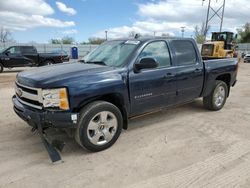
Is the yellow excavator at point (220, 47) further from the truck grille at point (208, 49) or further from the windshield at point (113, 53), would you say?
the windshield at point (113, 53)

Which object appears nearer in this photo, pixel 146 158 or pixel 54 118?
pixel 54 118

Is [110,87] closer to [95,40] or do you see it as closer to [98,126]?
[98,126]

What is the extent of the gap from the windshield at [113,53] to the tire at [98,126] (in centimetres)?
85

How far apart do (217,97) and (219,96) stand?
0.31 ft

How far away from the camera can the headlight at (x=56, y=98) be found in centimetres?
358

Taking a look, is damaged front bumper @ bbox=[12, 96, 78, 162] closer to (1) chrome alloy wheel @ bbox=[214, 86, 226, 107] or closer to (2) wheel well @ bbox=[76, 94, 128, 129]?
(2) wheel well @ bbox=[76, 94, 128, 129]

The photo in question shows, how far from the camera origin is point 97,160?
3770mm

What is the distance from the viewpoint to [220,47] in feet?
73.5

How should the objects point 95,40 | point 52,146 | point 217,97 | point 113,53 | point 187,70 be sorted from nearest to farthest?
1. point 52,146
2. point 113,53
3. point 187,70
4. point 217,97
5. point 95,40

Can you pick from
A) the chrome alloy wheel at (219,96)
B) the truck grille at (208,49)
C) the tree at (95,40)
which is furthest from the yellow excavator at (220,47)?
the tree at (95,40)

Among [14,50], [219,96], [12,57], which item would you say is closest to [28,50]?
[14,50]

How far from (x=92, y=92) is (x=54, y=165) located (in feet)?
3.83

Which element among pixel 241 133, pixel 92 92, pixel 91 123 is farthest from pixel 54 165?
pixel 241 133

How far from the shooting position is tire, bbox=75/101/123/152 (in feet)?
12.4
